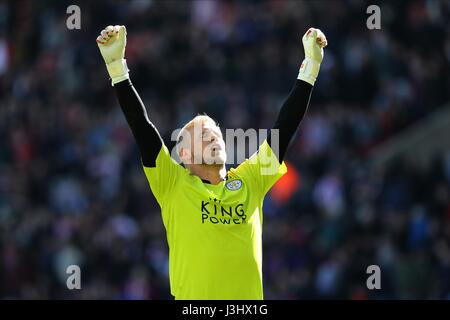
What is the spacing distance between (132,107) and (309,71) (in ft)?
3.88

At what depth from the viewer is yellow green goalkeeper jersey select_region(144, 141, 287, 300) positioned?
6676mm

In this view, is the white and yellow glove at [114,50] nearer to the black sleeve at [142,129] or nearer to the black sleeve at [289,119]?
the black sleeve at [142,129]

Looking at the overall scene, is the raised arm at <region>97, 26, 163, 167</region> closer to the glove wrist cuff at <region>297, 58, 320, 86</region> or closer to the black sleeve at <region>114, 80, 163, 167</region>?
the black sleeve at <region>114, 80, 163, 167</region>

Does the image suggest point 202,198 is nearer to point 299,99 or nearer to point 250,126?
point 299,99

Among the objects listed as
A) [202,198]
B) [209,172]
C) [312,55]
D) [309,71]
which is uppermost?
[312,55]

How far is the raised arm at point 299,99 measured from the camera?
7.06 meters

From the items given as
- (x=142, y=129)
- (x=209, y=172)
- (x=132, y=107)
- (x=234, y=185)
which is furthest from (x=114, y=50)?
(x=234, y=185)

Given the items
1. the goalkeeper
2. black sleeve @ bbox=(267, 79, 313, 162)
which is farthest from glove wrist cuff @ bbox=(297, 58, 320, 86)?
the goalkeeper

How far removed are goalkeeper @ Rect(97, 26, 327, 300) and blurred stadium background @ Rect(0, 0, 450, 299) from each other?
714cm

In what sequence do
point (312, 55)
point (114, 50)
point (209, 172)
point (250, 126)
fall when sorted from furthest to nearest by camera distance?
1. point (250, 126)
2. point (312, 55)
3. point (209, 172)
4. point (114, 50)

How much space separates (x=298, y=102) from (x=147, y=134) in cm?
99

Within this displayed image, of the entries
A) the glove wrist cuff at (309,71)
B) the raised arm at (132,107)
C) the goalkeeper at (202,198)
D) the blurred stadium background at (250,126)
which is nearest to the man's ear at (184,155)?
the goalkeeper at (202,198)

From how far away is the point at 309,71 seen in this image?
7.20 meters

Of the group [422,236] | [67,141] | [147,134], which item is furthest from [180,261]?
[67,141]
